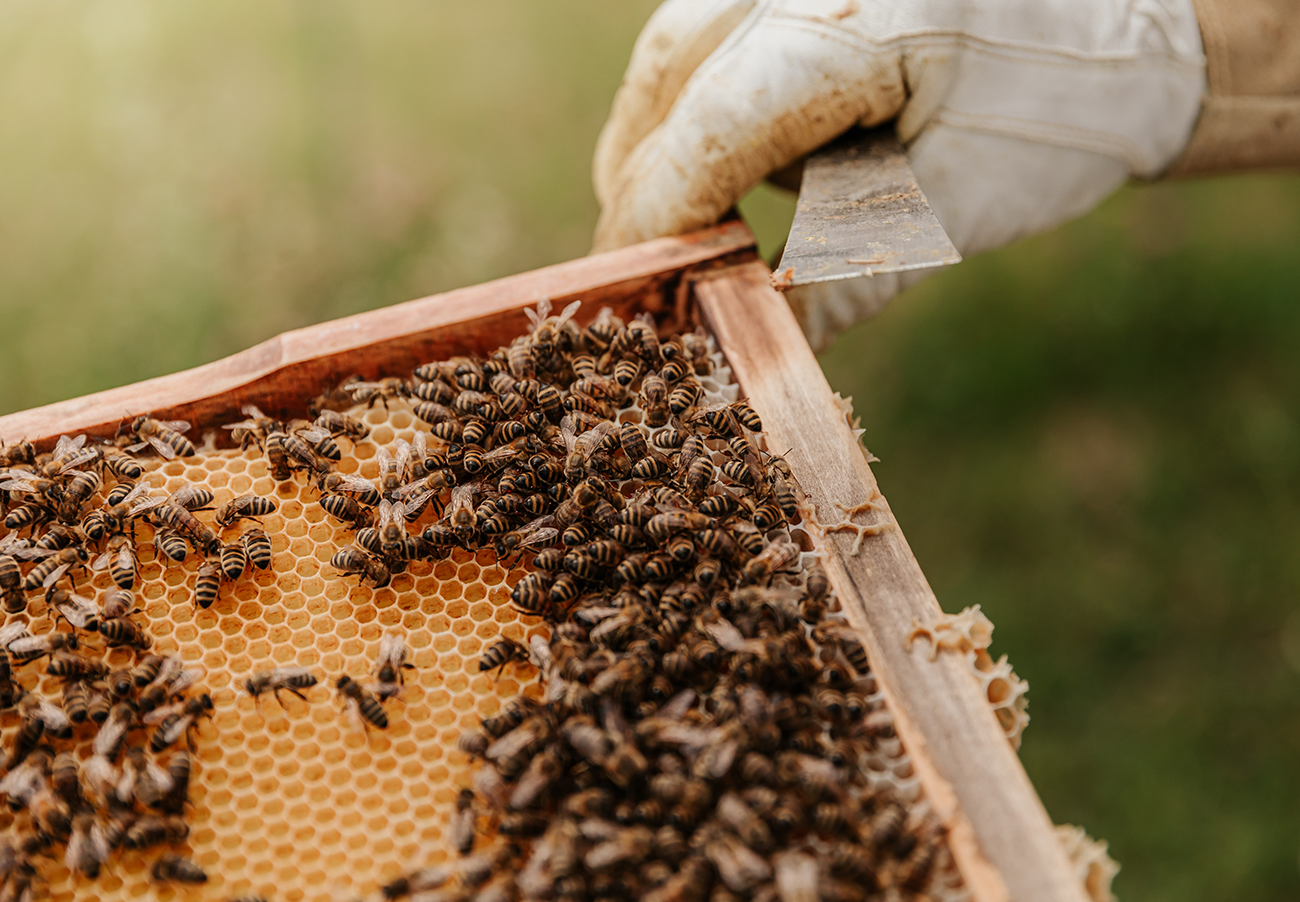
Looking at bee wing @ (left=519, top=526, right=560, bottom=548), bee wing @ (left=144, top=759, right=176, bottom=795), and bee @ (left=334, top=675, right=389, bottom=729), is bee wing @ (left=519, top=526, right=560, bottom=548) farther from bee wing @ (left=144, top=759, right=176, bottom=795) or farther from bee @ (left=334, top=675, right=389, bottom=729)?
bee wing @ (left=144, top=759, right=176, bottom=795)

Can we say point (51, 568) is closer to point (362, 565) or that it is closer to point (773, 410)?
point (362, 565)

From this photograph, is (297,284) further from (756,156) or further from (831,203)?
(831,203)

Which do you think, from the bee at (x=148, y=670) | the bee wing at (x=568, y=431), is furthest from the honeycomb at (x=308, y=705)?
the bee wing at (x=568, y=431)

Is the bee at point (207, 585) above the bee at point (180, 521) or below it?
below

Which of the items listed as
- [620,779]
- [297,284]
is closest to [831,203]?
[620,779]

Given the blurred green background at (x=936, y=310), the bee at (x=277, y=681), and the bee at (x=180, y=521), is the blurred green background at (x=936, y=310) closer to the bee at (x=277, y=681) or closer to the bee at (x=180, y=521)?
the bee at (x=180, y=521)

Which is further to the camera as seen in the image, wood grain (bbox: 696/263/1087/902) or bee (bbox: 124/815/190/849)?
bee (bbox: 124/815/190/849)

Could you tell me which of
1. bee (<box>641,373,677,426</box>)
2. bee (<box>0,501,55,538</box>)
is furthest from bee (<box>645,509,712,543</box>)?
bee (<box>0,501,55,538</box>)

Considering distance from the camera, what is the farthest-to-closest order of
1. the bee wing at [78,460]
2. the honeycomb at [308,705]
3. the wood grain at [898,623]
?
the bee wing at [78,460] → the honeycomb at [308,705] → the wood grain at [898,623]
